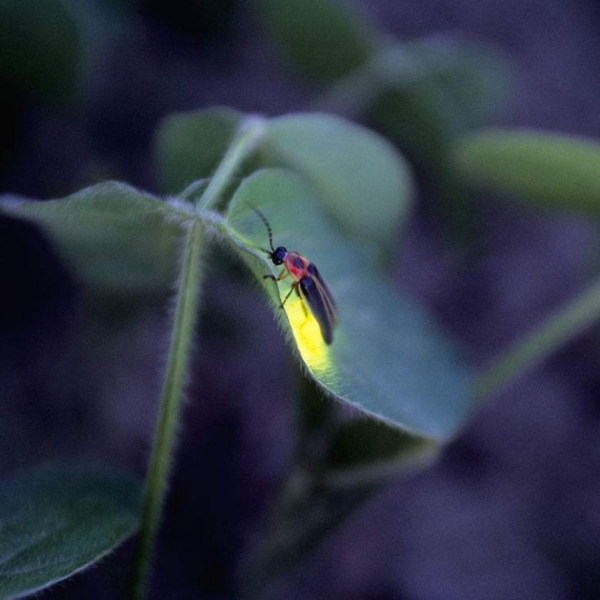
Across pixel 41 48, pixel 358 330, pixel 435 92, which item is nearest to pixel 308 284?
pixel 358 330

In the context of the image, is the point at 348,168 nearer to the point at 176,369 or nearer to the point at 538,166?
the point at 538,166

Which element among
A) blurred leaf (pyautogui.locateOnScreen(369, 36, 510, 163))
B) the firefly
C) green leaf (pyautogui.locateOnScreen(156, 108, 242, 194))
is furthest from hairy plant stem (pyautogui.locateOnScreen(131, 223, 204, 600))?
blurred leaf (pyautogui.locateOnScreen(369, 36, 510, 163))

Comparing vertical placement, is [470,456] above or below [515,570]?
above

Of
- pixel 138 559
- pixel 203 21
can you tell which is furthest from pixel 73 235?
pixel 203 21

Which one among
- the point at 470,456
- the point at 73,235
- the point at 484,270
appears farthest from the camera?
the point at 484,270

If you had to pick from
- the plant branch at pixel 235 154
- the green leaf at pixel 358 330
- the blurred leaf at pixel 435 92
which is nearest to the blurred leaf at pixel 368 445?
the green leaf at pixel 358 330

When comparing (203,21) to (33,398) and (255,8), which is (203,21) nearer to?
(255,8)

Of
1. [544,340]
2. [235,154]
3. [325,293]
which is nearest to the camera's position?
[325,293]

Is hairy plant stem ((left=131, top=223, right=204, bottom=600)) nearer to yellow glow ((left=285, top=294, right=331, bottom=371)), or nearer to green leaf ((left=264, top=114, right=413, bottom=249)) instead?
yellow glow ((left=285, top=294, right=331, bottom=371))
